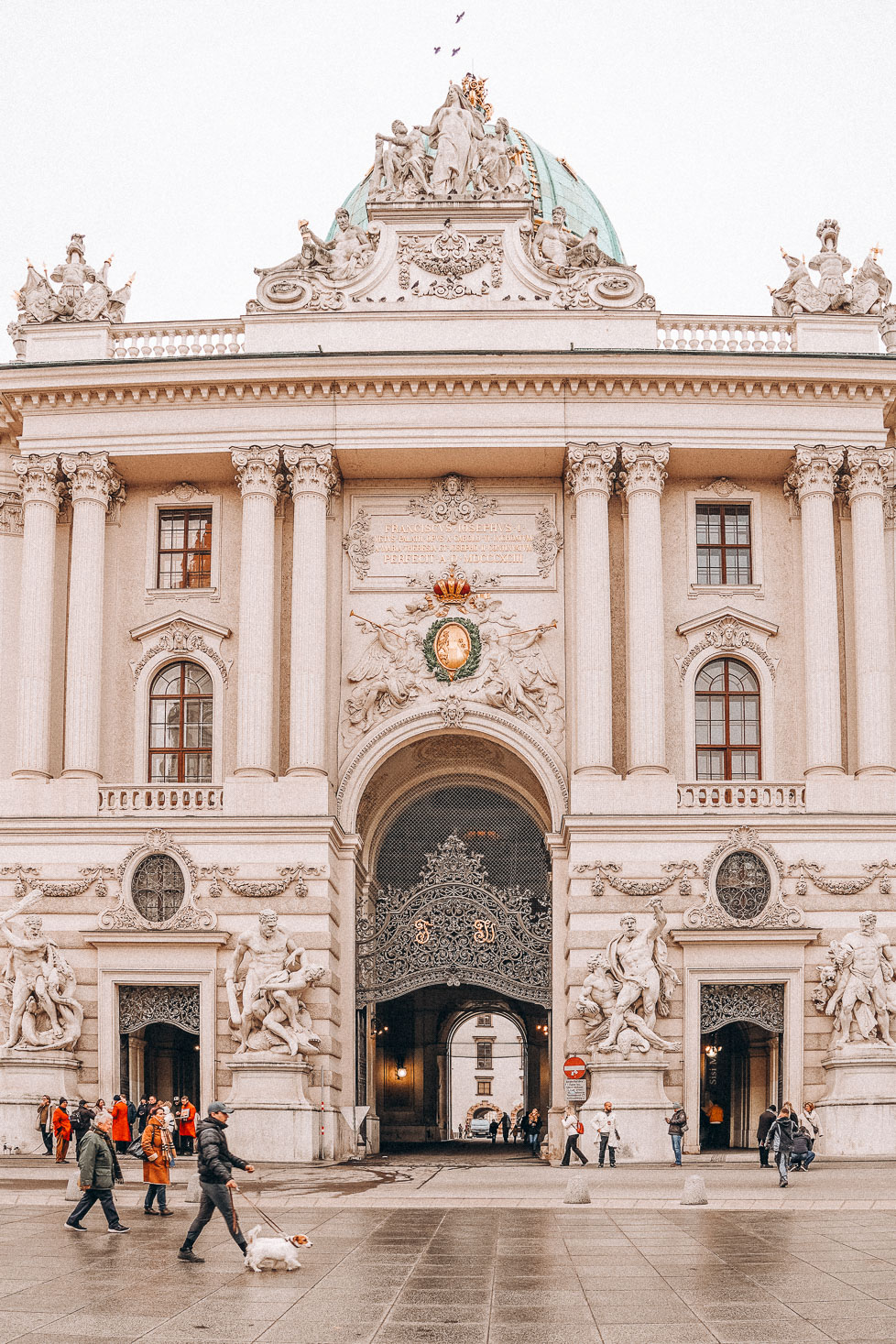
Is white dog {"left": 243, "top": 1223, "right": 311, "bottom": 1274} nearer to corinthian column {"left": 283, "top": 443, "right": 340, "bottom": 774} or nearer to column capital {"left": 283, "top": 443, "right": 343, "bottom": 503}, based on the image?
corinthian column {"left": 283, "top": 443, "right": 340, "bottom": 774}

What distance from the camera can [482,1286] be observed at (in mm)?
17469

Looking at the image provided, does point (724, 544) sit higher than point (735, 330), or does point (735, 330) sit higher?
point (735, 330)

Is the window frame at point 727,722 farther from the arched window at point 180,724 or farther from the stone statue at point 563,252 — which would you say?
the arched window at point 180,724

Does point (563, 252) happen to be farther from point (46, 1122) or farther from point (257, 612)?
point (46, 1122)

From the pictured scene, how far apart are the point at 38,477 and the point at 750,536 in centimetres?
1832

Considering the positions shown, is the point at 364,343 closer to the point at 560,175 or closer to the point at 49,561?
the point at 49,561

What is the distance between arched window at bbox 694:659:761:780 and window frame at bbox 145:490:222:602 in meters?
12.8

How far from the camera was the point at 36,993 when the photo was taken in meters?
39.2

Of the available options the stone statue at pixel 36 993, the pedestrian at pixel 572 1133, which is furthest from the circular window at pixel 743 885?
the stone statue at pixel 36 993

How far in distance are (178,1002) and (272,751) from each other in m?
6.39

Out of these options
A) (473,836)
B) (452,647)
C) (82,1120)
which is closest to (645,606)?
(452,647)

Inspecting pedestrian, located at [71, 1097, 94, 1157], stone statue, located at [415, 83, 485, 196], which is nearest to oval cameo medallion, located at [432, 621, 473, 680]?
stone statue, located at [415, 83, 485, 196]

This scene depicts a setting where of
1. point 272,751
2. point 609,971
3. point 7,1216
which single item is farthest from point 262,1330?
point 272,751

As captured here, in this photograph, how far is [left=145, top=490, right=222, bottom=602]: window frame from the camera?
4412 centimetres
